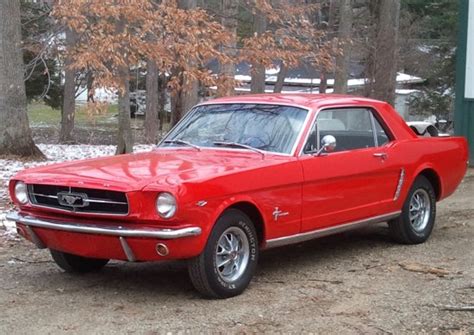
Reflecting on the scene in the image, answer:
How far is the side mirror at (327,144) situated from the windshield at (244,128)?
0.25 metres

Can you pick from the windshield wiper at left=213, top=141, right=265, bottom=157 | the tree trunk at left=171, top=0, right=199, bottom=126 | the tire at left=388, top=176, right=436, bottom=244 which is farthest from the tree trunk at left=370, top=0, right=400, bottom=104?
the windshield wiper at left=213, top=141, right=265, bottom=157

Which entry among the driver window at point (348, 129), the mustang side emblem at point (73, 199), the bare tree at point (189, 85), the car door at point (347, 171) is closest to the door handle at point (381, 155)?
the car door at point (347, 171)

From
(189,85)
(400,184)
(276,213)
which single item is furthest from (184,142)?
(189,85)

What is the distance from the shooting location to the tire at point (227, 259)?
547 centimetres

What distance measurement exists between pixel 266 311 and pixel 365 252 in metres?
2.37

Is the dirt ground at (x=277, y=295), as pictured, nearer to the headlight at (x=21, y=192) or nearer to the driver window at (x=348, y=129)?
the headlight at (x=21, y=192)

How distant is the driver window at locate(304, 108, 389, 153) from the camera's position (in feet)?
22.0

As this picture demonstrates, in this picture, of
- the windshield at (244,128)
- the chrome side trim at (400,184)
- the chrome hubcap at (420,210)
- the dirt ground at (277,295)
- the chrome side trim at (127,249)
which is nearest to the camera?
the dirt ground at (277,295)

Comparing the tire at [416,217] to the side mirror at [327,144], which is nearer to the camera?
the side mirror at [327,144]

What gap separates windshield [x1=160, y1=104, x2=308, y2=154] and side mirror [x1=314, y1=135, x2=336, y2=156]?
0.25 m

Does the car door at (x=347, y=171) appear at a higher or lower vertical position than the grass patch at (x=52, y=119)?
higher

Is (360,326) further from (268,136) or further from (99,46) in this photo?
(99,46)

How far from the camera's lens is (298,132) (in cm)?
657

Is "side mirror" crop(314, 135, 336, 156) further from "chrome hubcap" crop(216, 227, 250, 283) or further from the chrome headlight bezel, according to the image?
the chrome headlight bezel
